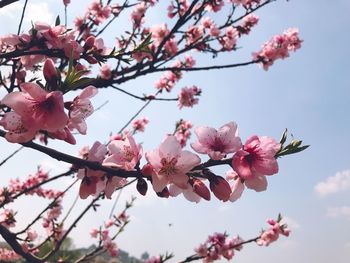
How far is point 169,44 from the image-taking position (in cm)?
571

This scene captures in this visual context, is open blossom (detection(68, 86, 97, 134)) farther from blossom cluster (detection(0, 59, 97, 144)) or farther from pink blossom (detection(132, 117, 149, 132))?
pink blossom (detection(132, 117, 149, 132))

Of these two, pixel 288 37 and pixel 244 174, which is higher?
pixel 288 37

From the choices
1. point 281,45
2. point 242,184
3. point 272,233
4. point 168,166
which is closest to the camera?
point 168,166

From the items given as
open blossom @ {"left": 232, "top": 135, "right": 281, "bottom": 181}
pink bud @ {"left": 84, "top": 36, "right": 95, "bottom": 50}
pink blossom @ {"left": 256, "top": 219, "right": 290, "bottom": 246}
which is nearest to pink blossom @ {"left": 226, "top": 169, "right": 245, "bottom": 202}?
open blossom @ {"left": 232, "top": 135, "right": 281, "bottom": 181}

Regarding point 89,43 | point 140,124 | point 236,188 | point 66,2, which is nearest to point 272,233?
point 140,124

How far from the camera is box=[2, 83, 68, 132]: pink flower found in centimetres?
135

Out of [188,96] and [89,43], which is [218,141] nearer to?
[89,43]

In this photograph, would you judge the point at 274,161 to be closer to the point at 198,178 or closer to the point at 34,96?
the point at 198,178

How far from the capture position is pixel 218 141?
1.56 metres

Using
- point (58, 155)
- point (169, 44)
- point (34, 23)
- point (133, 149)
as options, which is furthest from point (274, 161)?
point (169, 44)

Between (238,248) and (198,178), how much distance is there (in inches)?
224

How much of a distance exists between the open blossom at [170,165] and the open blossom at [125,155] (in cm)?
8

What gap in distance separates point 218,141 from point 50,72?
28.2 inches

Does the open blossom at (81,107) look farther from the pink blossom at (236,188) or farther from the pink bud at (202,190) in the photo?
the pink blossom at (236,188)
